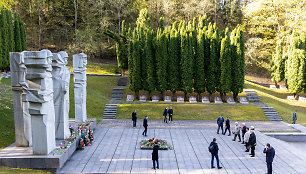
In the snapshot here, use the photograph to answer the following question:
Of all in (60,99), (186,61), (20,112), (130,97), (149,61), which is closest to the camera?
(20,112)

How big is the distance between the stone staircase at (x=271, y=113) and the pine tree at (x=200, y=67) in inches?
279

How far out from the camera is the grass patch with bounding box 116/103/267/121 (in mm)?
24688

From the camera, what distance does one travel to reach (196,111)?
25.9 metres

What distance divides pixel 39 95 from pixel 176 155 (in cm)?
804

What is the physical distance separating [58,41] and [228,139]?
4176 cm

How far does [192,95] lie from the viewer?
1233 inches

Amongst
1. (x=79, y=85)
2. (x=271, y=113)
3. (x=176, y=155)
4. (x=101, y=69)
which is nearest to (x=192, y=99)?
(x=271, y=113)

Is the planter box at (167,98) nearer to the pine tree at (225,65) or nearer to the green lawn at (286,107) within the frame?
the pine tree at (225,65)

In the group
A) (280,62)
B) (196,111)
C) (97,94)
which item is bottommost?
(196,111)

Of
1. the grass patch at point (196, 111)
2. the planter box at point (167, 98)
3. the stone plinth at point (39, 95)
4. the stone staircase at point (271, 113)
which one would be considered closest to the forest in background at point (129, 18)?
the planter box at point (167, 98)

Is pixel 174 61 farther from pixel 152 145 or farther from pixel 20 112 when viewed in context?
pixel 20 112

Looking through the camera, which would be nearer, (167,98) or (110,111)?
(110,111)

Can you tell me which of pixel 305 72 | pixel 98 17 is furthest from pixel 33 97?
pixel 98 17

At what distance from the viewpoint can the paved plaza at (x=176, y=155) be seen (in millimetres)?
12211
